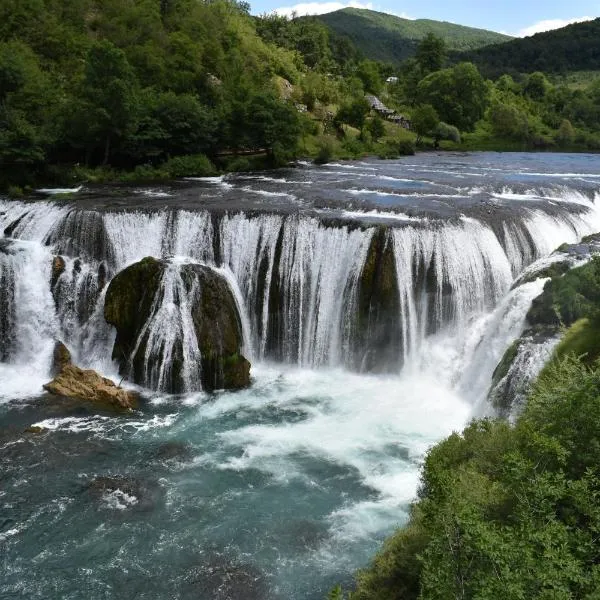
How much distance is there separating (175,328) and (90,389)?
3322 millimetres

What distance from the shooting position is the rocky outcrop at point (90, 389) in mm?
19125

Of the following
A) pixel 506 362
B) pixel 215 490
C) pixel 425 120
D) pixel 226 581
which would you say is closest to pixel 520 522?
pixel 226 581

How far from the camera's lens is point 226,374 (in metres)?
20.7

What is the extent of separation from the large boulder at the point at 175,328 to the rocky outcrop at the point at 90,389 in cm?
130

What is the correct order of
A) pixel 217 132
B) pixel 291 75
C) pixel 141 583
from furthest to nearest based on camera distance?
pixel 291 75, pixel 217 132, pixel 141 583

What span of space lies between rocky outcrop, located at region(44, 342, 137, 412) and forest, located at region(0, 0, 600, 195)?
14222 millimetres

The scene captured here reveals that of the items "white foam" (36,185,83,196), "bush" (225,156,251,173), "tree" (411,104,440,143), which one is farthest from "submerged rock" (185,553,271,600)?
"tree" (411,104,440,143)

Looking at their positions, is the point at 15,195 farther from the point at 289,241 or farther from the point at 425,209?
the point at 425,209

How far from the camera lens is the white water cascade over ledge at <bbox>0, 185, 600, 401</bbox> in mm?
21672

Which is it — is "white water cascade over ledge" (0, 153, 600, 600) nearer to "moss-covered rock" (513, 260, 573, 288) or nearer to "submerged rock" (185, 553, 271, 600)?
"submerged rock" (185, 553, 271, 600)

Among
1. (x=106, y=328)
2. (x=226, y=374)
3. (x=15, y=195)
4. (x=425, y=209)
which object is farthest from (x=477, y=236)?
(x=15, y=195)

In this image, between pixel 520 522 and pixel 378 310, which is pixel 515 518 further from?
pixel 378 310

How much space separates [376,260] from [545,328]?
21.5 ft

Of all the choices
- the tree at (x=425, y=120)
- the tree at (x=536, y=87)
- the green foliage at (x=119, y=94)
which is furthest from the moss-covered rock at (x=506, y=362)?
the tree at (x=536, y=87)
